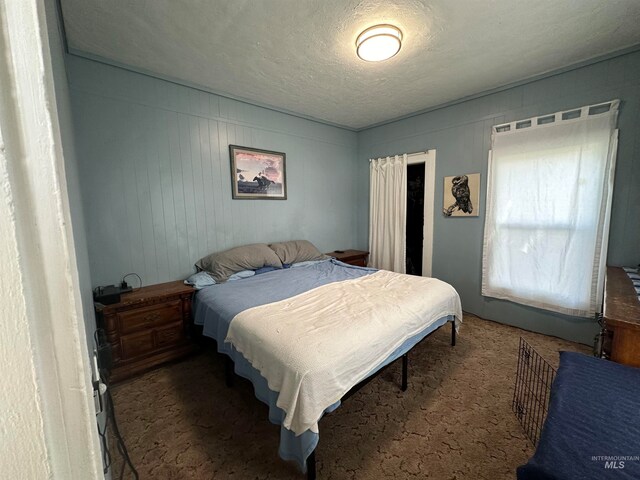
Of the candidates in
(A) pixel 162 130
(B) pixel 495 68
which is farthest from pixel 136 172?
(B) pixel 495 68

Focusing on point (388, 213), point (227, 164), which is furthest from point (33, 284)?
point (388, 213)

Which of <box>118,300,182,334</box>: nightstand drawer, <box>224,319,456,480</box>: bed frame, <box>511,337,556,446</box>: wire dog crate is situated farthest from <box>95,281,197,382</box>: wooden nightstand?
<box>511,337,556,446</box>: wire dog crate

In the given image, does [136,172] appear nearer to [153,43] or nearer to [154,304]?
[153,43]

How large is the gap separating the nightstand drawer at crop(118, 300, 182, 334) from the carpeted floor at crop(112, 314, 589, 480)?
43 centimetres

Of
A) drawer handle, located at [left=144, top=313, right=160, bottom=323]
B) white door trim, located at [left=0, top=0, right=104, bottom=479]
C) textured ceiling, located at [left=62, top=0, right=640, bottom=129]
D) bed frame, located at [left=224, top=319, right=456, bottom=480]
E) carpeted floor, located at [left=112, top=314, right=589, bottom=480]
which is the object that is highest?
textured ceiling, located at [left=62, top=0, right=640, bottom=129]

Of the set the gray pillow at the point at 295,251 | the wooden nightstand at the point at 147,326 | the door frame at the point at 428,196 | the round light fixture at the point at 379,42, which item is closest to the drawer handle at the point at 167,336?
the wooden nightstand at the point at 147,326

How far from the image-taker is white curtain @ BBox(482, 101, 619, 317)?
2.39 m

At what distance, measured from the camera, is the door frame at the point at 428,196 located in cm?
349

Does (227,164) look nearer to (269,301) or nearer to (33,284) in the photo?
(269,301)

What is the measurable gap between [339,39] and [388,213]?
2448 mm

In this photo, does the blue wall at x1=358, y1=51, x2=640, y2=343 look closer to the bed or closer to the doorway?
the doorway

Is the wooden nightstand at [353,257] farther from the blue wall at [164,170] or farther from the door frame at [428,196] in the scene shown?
the door frame at [428,196]

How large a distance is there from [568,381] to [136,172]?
131 inches

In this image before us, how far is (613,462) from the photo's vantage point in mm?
787
